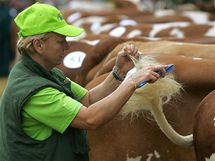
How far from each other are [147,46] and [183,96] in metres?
1.48

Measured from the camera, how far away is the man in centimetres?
340

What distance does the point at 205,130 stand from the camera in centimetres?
344

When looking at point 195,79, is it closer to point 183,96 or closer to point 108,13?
point 183,96

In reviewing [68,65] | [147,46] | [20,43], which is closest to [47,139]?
[20,43]

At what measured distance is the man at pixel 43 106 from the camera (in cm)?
340

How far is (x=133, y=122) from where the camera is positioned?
4.13 metres

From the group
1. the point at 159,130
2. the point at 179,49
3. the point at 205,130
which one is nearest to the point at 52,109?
the point at 205,130

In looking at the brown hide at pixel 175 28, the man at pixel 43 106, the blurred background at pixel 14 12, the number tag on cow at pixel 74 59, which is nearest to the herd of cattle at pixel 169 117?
the man at pixel 43 106

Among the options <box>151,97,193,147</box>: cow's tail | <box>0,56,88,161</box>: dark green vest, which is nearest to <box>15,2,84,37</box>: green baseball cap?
<box>0,56,88,161</box>: dark green vest

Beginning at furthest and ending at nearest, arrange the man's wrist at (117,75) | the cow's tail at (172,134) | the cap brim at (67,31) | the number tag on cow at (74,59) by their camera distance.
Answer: the number tag on cow at (74,59) < the man's wrist at (117,75) < the cow's tail at (172,134) < the cap brim at (67,31)

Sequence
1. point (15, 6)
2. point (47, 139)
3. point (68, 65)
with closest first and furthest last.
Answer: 1. point (47, 139)
2. point (68, 65)
3. point (15, 6)

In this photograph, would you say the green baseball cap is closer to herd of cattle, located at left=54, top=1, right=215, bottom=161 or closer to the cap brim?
the cap brim

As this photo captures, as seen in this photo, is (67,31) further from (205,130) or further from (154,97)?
(205,130)

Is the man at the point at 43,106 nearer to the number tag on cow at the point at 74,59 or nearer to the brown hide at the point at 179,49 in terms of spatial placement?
the brown hide at the point at 179,49
